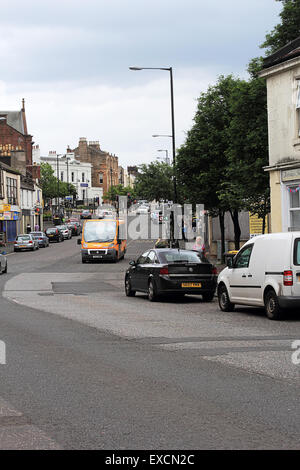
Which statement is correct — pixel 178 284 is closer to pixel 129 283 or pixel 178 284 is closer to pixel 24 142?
pixel 129 283

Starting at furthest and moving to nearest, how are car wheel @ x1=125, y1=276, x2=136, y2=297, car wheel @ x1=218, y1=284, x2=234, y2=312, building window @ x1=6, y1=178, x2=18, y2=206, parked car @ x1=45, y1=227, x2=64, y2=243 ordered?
building window @ x1=6, y1=178, x2=18, y2=206 → parked car @ x1=45, y1=227, x2=64, y2=243 → car wheel @ x1=125, y1=276, x2=136, y2=297 → car wheel @ x1=218, y1=284, x2=234, y2=312

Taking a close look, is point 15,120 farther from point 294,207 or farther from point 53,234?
point 294,207

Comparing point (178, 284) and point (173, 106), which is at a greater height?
point (173, 106)

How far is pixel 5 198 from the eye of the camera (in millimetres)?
78062

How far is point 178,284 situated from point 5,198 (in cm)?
5997

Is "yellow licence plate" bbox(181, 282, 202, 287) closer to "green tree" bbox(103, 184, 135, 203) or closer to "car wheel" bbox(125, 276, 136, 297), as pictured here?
"car wheel" bbox(125, 276, 136, 297)

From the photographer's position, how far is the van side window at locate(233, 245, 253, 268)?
16672 mm

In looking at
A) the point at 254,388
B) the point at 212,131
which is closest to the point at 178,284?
the point at 254,388

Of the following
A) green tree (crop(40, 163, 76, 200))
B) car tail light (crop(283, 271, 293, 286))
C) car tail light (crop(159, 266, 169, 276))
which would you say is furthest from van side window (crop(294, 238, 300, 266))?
green tree (crop(40, 163, 76, 200))

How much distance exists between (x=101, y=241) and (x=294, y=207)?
2272 centimetres

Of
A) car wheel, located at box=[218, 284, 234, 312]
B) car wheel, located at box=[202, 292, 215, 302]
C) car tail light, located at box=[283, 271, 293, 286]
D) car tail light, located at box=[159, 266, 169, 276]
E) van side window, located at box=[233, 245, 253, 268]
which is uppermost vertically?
van side window, located at box=[233, 245, 253, 268]

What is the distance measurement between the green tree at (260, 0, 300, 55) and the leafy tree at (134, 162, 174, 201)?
3580 cm

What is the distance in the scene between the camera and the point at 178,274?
20.5 metres

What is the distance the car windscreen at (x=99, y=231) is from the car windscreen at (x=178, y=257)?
82.1 ft
